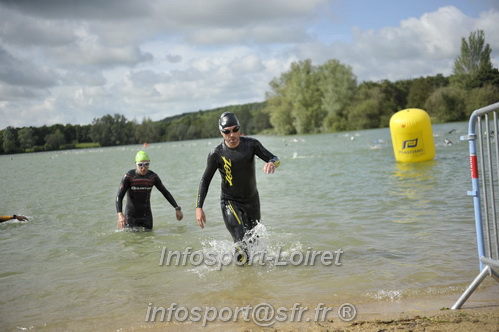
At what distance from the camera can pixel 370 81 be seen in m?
114

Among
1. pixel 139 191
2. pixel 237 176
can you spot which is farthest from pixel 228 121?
pixel 139 191

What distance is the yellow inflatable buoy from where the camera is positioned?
703 inches

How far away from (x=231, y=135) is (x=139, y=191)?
371 cm

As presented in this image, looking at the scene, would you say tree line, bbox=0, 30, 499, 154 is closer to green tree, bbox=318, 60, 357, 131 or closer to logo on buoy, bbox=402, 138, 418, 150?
green tree, bbox=318, 60, 357, 131

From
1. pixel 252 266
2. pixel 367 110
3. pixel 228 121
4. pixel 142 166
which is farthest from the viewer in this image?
pixel 367 110

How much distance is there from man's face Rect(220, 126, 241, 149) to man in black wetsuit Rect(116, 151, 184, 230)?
3.11 metres

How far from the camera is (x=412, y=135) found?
1827cm

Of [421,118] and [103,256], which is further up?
[421,118]

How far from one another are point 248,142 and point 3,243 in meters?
6.65

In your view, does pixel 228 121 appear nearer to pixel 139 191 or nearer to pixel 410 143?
pixel 139 191

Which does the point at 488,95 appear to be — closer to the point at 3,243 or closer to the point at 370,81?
the point at 370,81

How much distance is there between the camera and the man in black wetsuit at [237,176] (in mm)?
6148

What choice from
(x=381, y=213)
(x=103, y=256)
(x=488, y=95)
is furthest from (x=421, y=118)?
(x=488, y=95)

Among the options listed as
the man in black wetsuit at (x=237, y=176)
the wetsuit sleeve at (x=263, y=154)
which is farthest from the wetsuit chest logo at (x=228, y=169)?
the wetsuit sleeve at (x=263, y=154)
